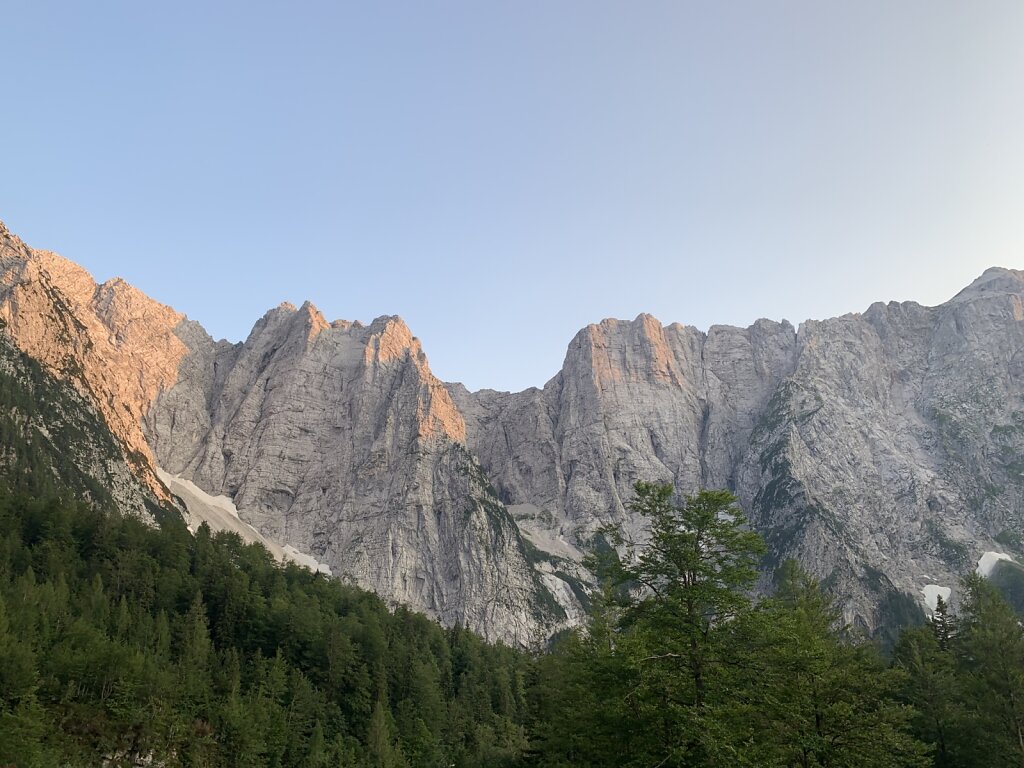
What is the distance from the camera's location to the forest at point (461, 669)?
68.7 ft

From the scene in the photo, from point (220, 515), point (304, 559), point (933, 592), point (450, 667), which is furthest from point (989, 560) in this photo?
point (220, 515)

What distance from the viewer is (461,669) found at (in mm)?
95312

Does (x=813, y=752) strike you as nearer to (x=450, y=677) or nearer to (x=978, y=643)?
(x=978, y=643)

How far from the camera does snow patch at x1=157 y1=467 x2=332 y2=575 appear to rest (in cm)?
17425

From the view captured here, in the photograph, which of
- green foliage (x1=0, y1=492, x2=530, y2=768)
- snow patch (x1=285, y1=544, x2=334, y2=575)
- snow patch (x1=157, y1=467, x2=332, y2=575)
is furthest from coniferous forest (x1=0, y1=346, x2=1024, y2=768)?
snow patch (x1=285, y1=544, x2=334, y2=575)

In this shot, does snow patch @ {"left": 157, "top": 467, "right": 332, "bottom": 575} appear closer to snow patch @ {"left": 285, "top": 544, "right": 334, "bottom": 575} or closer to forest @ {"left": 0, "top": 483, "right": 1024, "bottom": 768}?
snow patch @ {"left": 285, "top": 544, "right": 334, "bottom": 575}

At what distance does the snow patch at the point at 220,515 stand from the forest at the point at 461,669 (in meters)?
66.5

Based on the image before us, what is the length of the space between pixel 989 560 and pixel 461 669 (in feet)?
497

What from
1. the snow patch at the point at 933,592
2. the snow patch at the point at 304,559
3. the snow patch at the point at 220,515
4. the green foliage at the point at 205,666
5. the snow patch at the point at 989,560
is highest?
the snow patch at the point at 220,515

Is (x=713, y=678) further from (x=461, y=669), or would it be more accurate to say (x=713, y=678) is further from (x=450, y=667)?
(x=461, y=669)

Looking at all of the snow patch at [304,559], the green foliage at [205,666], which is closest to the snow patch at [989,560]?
the green foliage at [205,666]

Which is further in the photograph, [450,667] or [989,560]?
[989,560]

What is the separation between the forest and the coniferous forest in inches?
5.2

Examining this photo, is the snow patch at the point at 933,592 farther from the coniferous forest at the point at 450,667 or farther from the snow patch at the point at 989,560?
the coniferous forest at the point at 450,667
